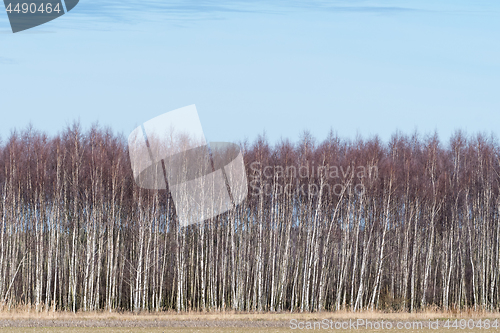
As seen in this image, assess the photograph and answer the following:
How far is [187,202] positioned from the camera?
35.0m

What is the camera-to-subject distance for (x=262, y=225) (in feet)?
121

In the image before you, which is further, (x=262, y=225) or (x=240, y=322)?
(x=262, y=225)

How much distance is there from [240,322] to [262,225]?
1292 centimetres

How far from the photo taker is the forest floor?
72.3 ft

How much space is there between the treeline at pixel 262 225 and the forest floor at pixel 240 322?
4.08m

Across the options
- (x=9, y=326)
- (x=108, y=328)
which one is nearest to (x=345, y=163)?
(x=108, y=328)

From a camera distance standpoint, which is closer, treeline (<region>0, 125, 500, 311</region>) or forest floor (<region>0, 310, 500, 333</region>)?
forest floor (<region>0, 310, 500, 333</region>)

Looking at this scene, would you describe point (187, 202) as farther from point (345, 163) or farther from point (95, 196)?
point (345, 163)

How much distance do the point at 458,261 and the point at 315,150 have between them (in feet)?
40.9

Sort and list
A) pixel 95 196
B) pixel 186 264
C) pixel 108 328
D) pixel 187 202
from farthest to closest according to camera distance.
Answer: pixel 186 264, pixel 187 202, pixel 95 196, pixel 108 328

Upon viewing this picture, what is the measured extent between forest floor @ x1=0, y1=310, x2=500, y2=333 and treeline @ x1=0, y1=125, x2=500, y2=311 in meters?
4.08

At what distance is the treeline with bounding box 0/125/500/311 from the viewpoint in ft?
108

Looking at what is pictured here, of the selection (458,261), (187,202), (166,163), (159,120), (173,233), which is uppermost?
(159,120)

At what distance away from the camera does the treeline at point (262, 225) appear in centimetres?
3281
